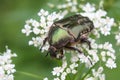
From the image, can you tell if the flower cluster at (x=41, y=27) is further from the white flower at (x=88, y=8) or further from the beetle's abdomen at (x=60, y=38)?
the white flower at (x=88, y=8)

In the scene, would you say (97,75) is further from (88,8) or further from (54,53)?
(88,8)

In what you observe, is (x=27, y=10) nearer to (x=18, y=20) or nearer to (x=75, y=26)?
(x=18, y=20)

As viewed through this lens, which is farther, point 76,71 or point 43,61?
point 43,61

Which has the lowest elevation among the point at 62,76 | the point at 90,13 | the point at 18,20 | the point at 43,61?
the point at 62,76

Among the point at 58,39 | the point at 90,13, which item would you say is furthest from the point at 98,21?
the point at 58,39

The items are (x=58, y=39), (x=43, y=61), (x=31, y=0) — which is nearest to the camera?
(x=58, y=39)

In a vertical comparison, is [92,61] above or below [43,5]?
below

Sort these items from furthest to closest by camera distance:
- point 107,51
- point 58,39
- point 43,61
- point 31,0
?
point 31,0 → point 43,61 → point 107,51 → point 58,39

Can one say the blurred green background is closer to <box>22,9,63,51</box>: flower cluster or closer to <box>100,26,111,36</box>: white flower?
<box>100,26,111,36</box>: white flower
